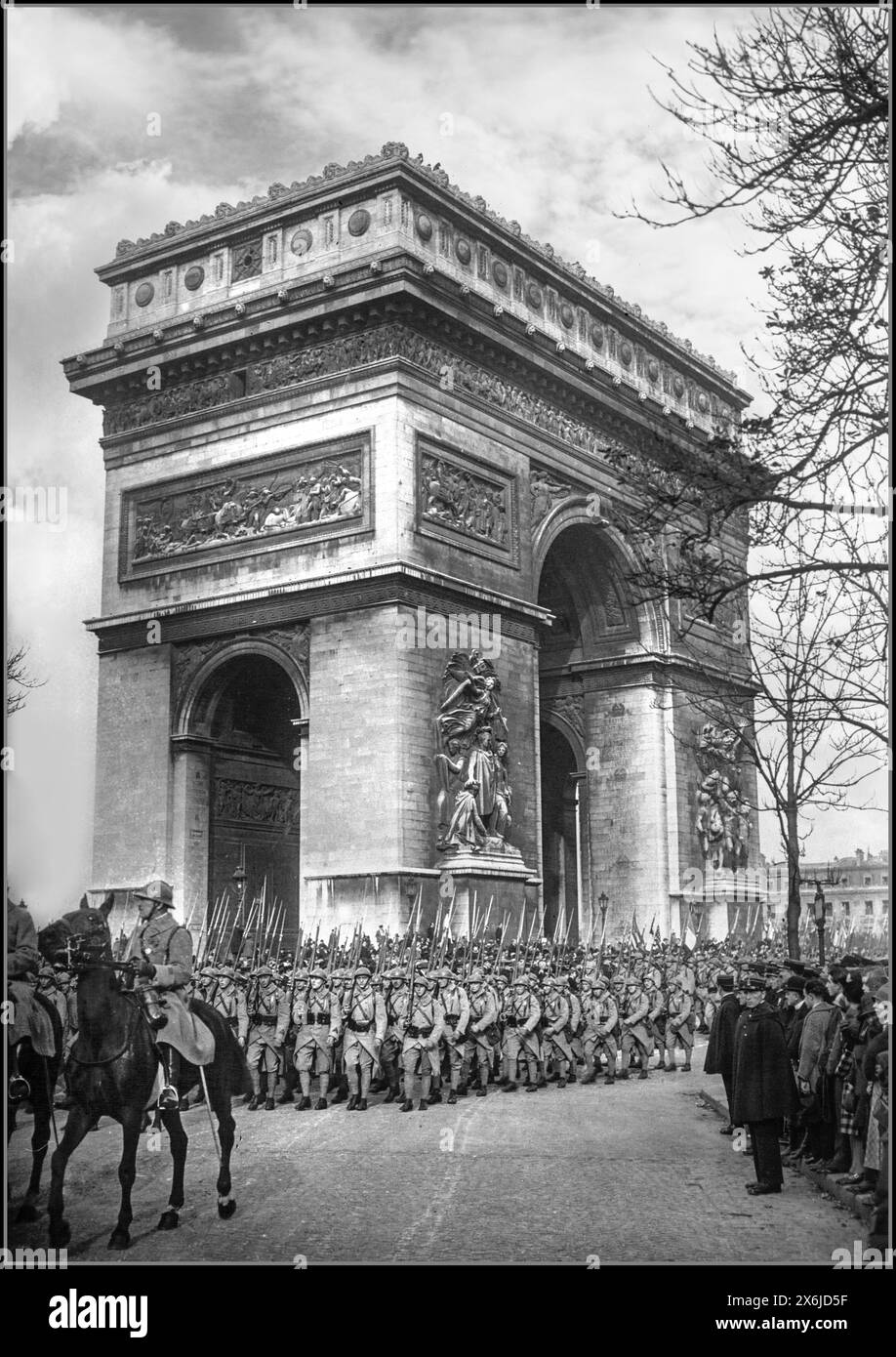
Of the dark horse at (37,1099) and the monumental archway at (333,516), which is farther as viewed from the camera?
the monumental archway at (333,516)

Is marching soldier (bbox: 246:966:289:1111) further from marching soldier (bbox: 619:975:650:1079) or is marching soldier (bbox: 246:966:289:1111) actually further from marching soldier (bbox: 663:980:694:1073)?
marching soldier (bbox: 663:980:694:1073)

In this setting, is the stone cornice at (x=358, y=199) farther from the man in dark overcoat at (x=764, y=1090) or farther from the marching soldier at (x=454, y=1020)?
the man in dark overcoat at (x=764, y=1090)

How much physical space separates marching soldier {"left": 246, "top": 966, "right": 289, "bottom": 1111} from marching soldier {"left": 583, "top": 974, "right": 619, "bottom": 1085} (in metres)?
5.05

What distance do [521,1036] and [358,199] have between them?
16.9 meters

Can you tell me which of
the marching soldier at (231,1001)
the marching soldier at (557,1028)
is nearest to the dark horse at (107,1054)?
the marching soldier at (231,1001)

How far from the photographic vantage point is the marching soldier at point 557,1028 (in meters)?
21.0

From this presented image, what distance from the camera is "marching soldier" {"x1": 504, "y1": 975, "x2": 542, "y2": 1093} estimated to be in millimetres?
20312

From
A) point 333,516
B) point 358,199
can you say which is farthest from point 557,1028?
point 358,199

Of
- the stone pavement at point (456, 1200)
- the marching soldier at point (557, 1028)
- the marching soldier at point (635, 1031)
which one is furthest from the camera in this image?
the marching soldier at point (635, 1031)

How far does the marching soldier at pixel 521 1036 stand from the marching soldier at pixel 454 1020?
1078mm

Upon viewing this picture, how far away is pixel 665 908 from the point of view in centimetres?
3569
